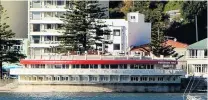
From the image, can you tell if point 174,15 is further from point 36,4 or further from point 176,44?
point 36,4

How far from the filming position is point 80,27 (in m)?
80.1

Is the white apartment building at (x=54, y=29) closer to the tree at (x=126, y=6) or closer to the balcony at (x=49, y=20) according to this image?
the balcony at (x=49, y=20)

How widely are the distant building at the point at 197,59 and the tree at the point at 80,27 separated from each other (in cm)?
1060

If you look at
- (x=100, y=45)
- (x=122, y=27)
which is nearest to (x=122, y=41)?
(x=122, y=27)

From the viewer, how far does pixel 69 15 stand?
263ft

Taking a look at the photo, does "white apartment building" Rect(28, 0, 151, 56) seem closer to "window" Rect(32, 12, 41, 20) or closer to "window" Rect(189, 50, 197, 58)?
"window" Rect(32, 12, 41, 20)

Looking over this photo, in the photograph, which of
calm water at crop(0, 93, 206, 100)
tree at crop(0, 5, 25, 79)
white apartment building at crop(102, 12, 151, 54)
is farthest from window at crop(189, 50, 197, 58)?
tree at crop(0, 5, 25, 79)

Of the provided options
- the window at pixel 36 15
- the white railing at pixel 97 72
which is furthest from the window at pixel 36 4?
the white railing at pixel 97 72

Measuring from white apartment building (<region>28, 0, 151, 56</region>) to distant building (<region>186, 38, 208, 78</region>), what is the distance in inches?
356

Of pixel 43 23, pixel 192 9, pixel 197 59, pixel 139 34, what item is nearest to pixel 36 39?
pixel 43 23

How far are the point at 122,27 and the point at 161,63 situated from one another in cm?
1835

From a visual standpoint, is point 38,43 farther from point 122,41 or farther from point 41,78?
point 41,78

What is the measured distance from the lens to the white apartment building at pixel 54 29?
300 ft

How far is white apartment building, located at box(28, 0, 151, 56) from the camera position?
300 feet
